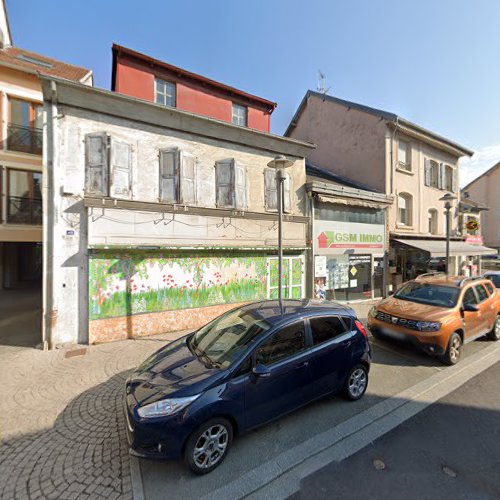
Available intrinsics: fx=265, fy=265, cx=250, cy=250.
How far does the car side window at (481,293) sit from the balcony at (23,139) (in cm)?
1583

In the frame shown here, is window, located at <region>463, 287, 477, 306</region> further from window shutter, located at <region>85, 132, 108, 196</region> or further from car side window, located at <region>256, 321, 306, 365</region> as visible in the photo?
window shutter, located at <region>85, 132, 108, 196</region>

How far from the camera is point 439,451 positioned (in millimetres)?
3117

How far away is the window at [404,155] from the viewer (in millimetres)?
13031

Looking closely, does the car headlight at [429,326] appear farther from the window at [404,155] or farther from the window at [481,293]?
the window at [404,155]

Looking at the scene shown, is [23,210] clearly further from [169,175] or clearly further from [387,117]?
[387,117]

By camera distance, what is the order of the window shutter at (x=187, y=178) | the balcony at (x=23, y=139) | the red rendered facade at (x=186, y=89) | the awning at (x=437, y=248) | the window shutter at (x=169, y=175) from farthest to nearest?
1. the awning at (x=437, y=248)
2. the balcony at (x=23, y=139)
3. the red rendered facade at (x=186, y=89)
4. the window shutter at (x=187, y=178)
5. the window shutter at (x=169, y=175)

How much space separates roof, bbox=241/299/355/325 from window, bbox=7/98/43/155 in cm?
1213

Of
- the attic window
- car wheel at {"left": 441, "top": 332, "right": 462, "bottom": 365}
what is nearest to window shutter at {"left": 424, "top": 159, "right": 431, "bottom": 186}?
car wheel at {"left": 441, "top": 332, "right": 462, "bottom": 365}

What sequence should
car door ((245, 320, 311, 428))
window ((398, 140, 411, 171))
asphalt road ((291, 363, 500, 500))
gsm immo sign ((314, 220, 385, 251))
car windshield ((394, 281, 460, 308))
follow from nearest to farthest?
asphalt road ((291, 363, 500, 500)) → car door ((245, 320, 311, 428)) → car windshield ((394, 281, 460, 308)) → gsm immo sign ((314, 220, 385, 251)) → window ((398, 140, 411, 171))

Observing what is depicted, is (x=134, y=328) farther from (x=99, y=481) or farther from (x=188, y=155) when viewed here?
(x=188, y=155)

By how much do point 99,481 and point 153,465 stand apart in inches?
20.5

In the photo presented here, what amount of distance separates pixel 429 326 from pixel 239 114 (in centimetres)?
1057

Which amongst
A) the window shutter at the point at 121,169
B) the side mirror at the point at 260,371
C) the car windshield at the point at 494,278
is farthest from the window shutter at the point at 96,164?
the car windshield at the point at 494,278

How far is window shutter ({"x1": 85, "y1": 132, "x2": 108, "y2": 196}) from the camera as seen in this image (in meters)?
6.64
